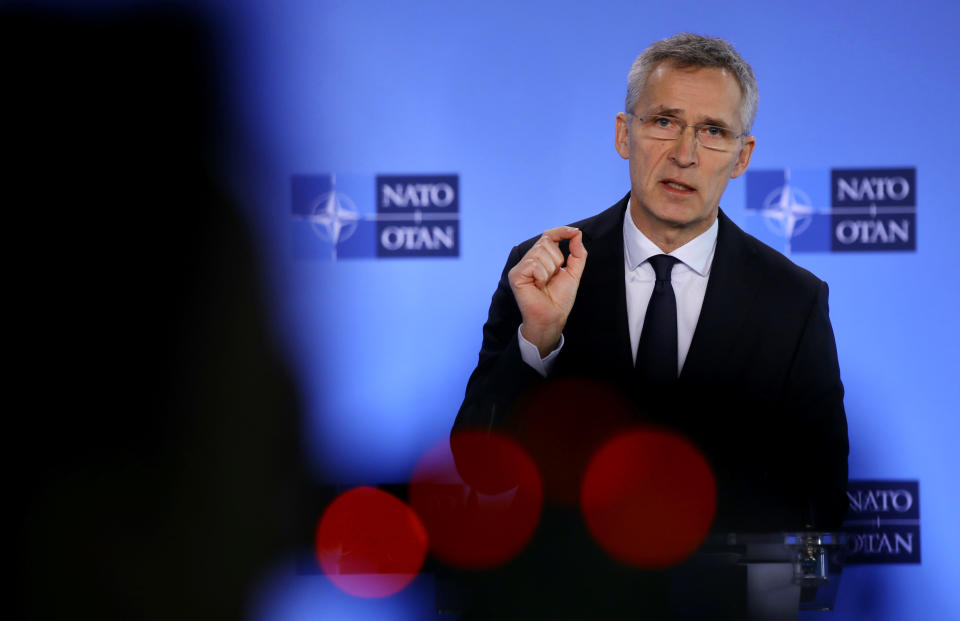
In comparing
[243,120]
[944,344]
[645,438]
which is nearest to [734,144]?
[645,438]

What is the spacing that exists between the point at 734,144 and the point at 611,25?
2.92 ft

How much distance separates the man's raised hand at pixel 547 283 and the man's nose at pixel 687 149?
0.42 m

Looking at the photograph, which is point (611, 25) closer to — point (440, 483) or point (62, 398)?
point (440, 483)

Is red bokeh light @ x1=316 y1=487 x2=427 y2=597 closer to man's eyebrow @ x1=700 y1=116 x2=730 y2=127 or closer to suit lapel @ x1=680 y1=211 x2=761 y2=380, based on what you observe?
suit lapel @ x1=680 y1=211 x2=761 y2=380

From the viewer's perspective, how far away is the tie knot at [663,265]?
6.04 ft

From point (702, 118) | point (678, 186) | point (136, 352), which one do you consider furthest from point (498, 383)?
point (136, 352)

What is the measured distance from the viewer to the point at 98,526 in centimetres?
60

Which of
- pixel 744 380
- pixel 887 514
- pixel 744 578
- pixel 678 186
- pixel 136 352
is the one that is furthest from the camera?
pixel 887 514

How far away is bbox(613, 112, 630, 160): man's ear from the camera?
1980 millimetres

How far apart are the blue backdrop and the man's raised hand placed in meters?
1.02

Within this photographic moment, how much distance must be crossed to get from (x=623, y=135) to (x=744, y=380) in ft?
2.03

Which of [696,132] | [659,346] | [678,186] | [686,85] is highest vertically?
[686,85]

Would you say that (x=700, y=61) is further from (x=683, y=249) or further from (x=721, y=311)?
(x=721, y=311)

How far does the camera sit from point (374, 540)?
1.88m
